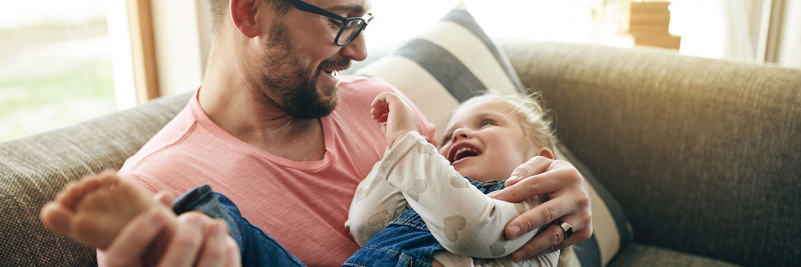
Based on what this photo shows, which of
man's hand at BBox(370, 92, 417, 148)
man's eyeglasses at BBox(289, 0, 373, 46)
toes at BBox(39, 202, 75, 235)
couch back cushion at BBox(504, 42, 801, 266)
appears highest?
man's eyeglasses at BBox(289, 0, 373, 46)

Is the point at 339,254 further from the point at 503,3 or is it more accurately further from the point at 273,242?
the point at 503,3

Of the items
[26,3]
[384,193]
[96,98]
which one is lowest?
[96,98]

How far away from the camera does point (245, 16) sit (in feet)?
4.29

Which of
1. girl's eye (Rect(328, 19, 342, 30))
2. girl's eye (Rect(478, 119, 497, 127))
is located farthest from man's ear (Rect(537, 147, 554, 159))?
girl's eye (Rect(328, 19, 342, 30))

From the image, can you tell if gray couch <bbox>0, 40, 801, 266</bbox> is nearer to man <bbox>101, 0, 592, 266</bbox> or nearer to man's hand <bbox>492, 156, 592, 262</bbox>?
man <bbox>101, 0, 592, 266</bbox>

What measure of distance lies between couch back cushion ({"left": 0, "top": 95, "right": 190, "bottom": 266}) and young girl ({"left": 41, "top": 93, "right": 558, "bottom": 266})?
0.32 ft

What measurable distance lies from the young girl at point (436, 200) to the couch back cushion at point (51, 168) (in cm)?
49

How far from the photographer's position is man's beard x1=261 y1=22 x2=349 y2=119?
4.33 ft

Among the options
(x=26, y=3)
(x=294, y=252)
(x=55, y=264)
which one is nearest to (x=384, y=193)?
(x=294, y=252)

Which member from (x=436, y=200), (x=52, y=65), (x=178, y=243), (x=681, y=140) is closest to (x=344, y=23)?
(x=436, y=200)

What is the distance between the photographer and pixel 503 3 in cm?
329

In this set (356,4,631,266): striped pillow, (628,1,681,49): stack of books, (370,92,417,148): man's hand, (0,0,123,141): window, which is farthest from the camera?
(628,1,681,49): stack of books

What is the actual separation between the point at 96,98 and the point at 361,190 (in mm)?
1454

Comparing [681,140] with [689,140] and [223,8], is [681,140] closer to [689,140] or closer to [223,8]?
[689,140]
